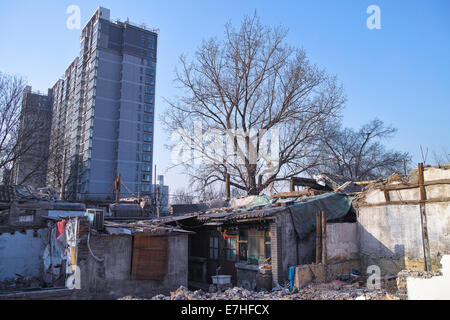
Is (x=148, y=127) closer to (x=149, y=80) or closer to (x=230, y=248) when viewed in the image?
(x=149, y=80)

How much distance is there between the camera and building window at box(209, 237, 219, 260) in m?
15.3

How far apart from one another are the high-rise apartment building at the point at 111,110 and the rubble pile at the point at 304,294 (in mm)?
49254

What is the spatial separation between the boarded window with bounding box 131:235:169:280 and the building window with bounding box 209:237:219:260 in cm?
377

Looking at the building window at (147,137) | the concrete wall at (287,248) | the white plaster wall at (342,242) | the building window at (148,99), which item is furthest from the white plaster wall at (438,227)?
the building window at (148,99)

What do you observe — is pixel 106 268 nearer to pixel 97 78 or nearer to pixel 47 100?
pixel 97 78

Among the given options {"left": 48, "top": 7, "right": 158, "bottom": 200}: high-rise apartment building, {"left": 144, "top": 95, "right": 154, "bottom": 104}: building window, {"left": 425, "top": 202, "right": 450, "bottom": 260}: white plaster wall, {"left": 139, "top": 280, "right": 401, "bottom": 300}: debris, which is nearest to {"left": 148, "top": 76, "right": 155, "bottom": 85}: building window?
{"left": 48, "top": 7, "right": 158, "bottom": 200}: high-rise apartment building

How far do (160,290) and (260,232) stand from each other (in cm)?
424

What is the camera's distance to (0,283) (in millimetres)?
11977

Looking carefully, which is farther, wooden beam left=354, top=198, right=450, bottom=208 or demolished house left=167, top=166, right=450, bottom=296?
demolished house left=167, top=166, right=450, bottom=296

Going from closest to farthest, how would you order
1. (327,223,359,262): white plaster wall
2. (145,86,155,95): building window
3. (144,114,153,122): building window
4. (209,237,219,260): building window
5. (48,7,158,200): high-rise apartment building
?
(327,223,359,262): white plaster wall < (209,237,219,260): building window < (48,7,158,200): high-rise apartment building < (144,114,153,122): building window < (145,86,155,95): building window

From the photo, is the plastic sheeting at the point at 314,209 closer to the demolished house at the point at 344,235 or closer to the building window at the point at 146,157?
the demolished house at the point at 344,235

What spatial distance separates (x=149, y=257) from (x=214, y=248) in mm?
4548

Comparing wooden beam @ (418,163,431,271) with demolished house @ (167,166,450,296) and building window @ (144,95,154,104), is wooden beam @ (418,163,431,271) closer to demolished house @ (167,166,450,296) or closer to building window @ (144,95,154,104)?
demolished house @ (167,166,450,296)
